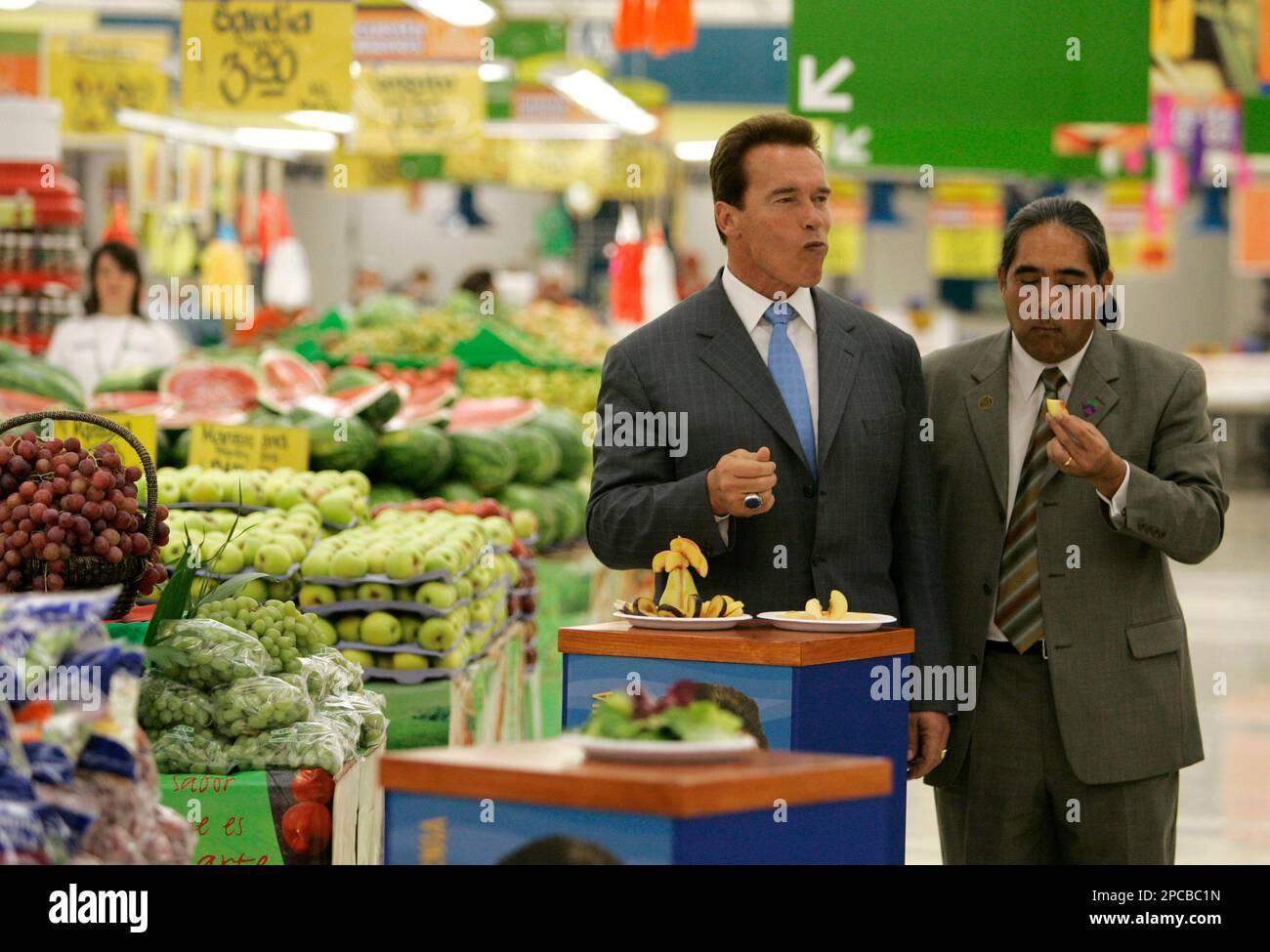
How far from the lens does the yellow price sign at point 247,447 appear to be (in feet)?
17.9

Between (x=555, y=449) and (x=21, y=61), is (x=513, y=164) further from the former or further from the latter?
(x=555, y=449)

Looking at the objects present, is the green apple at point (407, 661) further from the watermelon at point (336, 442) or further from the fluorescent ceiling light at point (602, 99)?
the fluorescent ceiling light at point (602, 99)

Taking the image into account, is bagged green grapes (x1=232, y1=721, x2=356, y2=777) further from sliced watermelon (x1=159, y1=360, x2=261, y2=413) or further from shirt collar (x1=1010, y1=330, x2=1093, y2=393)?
sliced watermelon (x1=159, y1=360, x2=261, y2=413)

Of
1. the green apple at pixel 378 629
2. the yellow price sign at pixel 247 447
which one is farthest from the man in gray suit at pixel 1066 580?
the yellow price sign at pixel 247 447

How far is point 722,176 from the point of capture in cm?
344

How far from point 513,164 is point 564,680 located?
47.9 ft

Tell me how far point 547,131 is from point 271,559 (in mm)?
12963

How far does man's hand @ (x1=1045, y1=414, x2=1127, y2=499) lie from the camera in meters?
3.10

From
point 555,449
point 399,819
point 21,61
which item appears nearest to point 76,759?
point 399,819

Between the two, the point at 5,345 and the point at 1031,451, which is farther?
the point at 5,345

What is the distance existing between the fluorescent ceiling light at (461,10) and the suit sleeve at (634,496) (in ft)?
17.5

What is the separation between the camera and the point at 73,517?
3178 mm

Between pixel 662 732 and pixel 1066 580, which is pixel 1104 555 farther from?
pixel 662 732

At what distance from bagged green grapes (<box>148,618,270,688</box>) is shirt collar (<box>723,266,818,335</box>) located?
3.77ft
